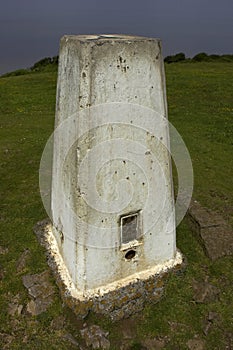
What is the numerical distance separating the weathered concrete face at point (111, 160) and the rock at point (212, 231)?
2149 millimetres

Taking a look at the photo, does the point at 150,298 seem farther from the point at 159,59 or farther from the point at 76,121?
the point at 159,59

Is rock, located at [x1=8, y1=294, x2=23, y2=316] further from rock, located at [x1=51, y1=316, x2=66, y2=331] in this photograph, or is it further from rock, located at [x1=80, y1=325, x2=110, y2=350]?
rock, located at [x1=80, y1=325, x2=110, y2=350]

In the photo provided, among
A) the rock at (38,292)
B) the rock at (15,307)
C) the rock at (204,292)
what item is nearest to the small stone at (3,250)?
the rock at (38,292)

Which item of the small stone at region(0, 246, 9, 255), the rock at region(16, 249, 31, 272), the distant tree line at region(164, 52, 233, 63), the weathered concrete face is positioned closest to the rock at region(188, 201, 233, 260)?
the weathered concrete face

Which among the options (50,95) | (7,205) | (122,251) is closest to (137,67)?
(122,251)

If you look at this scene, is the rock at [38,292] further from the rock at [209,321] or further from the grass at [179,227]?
the rock at [209,321]

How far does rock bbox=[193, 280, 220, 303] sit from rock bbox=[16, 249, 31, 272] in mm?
4214

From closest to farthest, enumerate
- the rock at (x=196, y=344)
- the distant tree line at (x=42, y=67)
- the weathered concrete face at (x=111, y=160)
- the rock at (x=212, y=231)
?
the weathered concrete face at (x=111, y=160), the rock at (x=196, y=344), the rock at (x=212, y=231), the distant tree line at (x=42, y=67)

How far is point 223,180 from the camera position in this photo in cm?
1398

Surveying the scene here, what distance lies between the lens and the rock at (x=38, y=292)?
8.24 meters

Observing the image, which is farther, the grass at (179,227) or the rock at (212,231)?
the rock at (212,231)

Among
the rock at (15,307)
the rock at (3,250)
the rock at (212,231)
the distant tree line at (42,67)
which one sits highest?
the distant tree line at (42,67)

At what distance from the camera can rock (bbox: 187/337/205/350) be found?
7.55 metres

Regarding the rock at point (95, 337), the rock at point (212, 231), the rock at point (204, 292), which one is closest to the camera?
the rock at point (95, 337)
